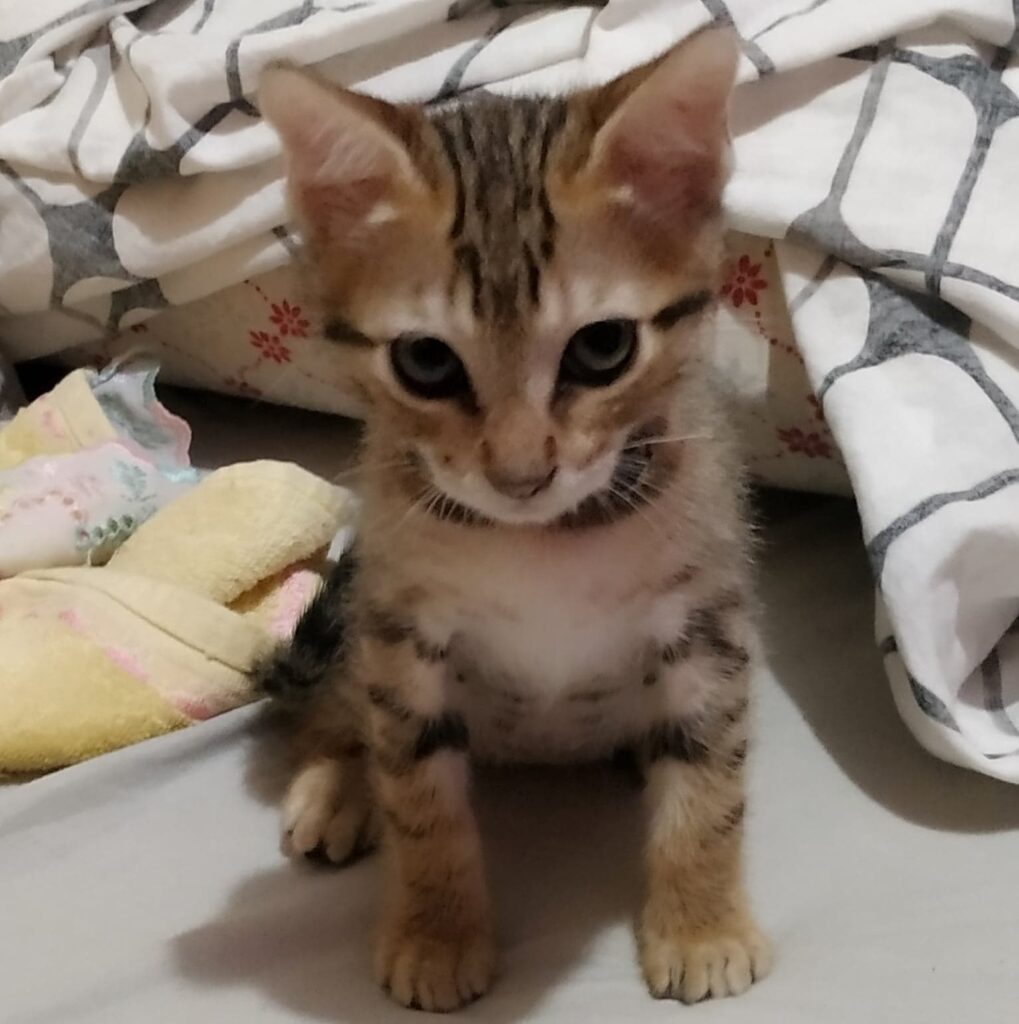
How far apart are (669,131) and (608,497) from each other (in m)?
0.23

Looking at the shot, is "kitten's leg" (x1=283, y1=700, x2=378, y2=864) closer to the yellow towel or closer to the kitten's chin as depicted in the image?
the yellow towel

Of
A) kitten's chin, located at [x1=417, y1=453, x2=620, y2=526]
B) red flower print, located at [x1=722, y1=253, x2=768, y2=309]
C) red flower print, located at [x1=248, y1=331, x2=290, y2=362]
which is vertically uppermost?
kitten's chin, located at [x1=417, y1=453, x2=620, y2=526]

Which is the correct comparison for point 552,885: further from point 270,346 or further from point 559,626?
point 270,346

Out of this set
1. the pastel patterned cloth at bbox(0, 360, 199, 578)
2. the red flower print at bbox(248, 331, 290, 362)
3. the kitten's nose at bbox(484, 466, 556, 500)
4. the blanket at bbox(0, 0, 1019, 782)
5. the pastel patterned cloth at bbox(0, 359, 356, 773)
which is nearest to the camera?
the kitten's nose at bbox(484, 466, 556, 500)

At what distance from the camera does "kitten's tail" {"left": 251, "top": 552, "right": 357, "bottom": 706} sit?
106 cm

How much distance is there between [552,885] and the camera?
94 centimetres

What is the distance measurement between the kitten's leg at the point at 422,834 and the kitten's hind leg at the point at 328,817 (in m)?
0.07

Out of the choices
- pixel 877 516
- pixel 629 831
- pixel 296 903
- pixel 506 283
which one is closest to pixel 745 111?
pixel 877 516

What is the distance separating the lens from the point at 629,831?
976mm

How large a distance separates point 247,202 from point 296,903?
62 cm

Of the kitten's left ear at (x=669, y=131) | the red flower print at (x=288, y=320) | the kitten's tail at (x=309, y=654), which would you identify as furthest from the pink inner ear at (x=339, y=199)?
the red flower print at (x=288, y=320)

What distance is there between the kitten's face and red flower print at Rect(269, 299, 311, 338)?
0.47 m

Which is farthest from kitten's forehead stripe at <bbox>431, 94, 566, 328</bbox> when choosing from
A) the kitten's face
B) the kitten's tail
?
the kitten's tail

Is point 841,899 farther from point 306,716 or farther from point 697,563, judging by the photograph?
point 306,716
